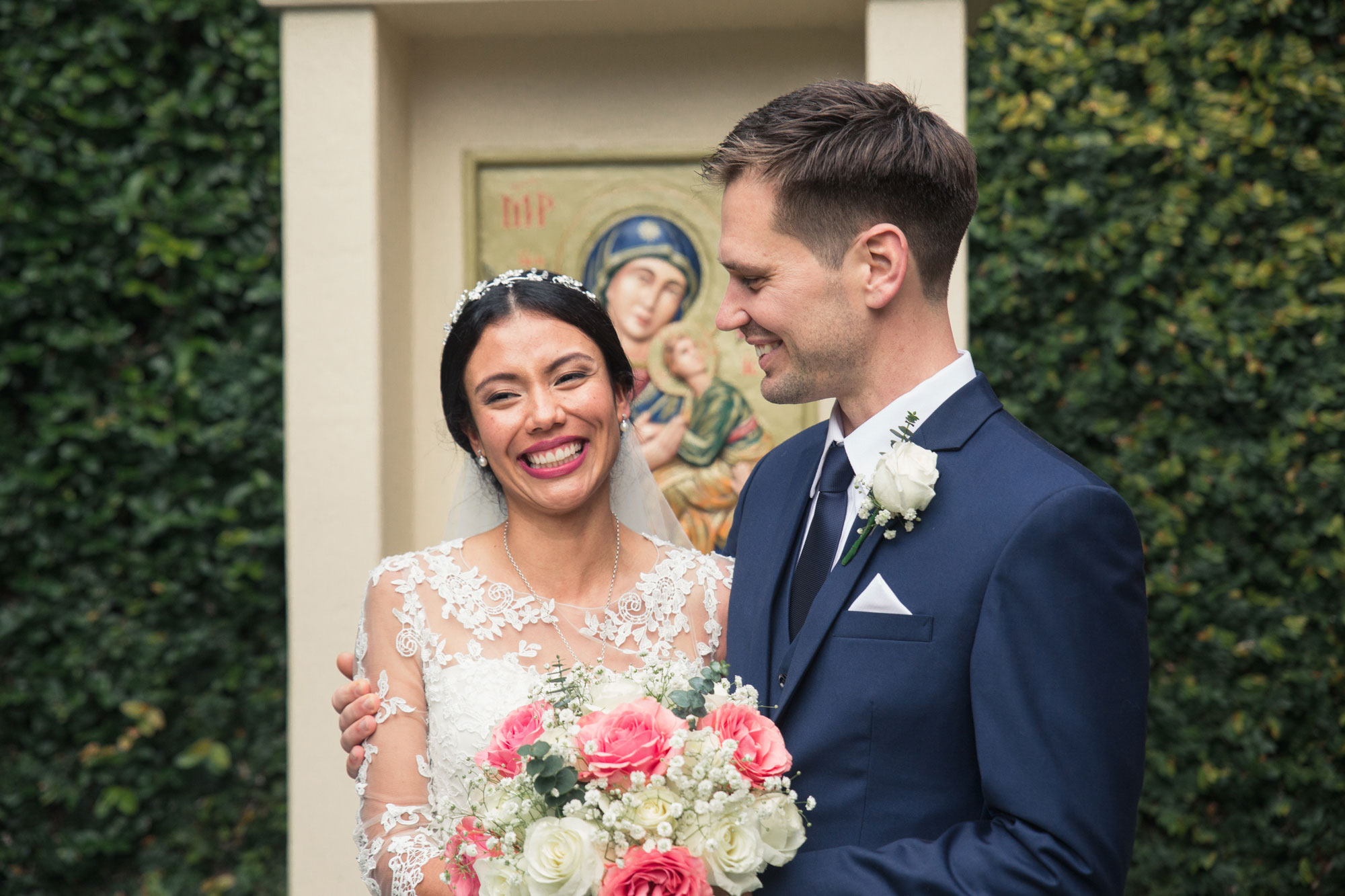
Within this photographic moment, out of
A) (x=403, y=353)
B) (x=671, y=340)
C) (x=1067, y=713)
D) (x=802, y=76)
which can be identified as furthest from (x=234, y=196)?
(x=1067, y=713)

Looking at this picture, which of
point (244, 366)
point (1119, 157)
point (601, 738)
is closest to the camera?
point (601, 738)

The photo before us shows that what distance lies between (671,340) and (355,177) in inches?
58.7

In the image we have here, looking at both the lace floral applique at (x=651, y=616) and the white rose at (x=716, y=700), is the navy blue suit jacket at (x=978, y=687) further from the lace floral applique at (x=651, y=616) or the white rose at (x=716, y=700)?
the lace floral applique at (x=651, y=616)

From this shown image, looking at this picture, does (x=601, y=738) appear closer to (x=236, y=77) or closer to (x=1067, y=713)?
(x=1067, y=713)

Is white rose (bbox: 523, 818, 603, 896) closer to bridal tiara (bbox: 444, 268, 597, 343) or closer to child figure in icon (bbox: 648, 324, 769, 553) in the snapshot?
bridal tiara (bbox: 444, 268, 597, 343)

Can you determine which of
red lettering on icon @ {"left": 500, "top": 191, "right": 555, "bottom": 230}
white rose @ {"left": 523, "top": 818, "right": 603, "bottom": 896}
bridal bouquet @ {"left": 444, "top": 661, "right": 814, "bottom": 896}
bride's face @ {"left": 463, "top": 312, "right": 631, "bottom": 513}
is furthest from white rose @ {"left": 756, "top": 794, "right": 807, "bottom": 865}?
red lettering on icon @ {"left": 500, "top": 191, "right": 555, "bottom": 230}

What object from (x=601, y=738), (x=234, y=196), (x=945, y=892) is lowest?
(x=945, y=892)

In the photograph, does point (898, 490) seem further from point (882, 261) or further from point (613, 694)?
point (613, 694)

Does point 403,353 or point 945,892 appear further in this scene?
point 403,353

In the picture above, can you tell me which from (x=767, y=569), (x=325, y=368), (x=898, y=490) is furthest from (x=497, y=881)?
(x=325, y=368)

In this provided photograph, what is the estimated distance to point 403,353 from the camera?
5012 mm

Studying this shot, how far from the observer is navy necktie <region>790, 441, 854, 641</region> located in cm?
245

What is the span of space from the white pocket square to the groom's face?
0.43m

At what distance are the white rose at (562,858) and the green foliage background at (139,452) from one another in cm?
332
